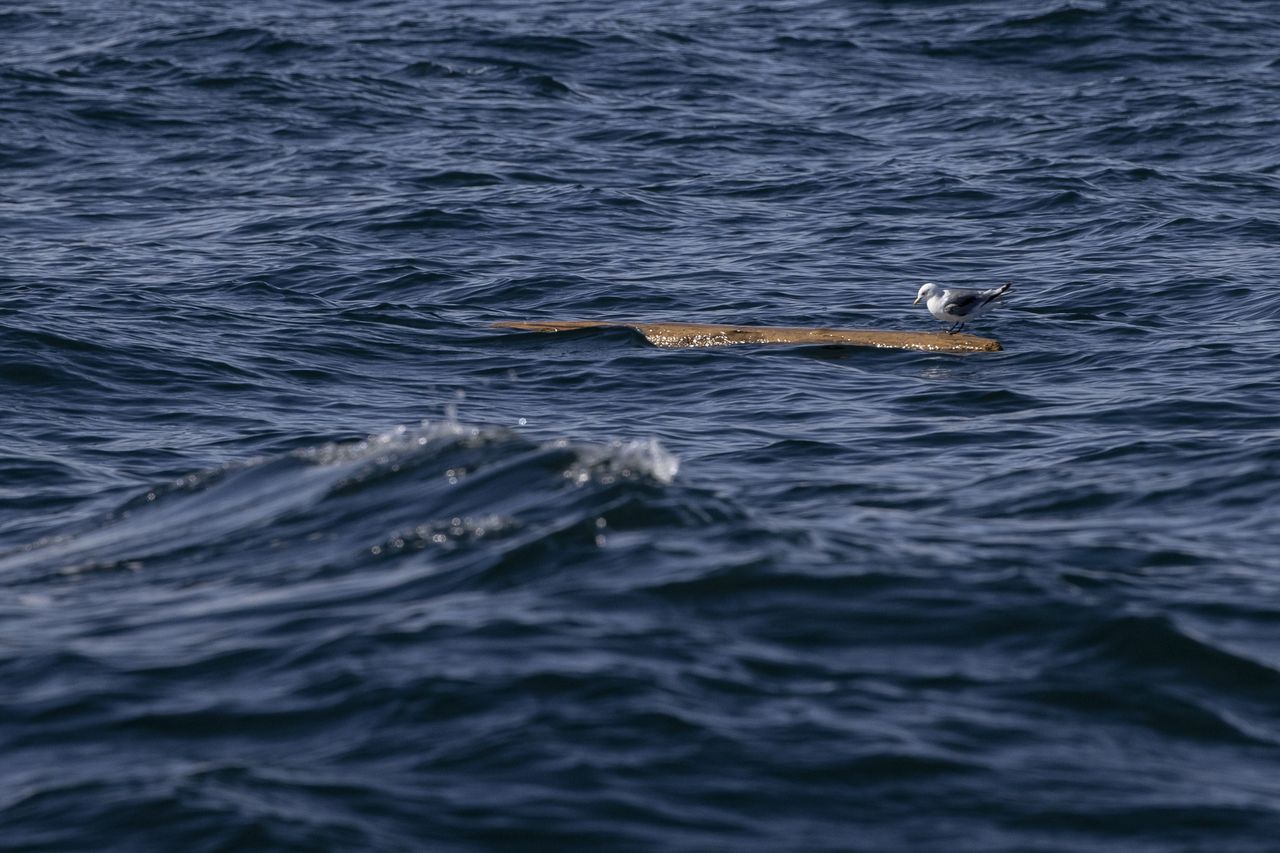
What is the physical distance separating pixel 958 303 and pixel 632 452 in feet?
20.6

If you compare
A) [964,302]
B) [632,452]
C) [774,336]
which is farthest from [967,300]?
[632,452]

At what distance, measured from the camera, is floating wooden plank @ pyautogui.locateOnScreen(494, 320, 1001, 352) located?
1507cm

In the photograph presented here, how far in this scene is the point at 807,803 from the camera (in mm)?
6617

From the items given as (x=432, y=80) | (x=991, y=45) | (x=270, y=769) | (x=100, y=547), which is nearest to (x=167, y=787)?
(x=270, y=769)

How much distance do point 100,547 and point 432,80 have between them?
18.6 metres

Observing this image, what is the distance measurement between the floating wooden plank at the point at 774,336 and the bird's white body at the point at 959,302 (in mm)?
291

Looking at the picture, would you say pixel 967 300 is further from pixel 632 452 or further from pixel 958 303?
pixel 632 452

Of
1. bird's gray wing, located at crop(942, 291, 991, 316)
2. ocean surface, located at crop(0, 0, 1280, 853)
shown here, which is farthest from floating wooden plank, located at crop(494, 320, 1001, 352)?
bird's gray wing, located at crop(942, 291, 991, 316)

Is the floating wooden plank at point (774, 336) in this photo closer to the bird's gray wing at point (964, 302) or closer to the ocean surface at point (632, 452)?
the ocean surface at point (632, 452)

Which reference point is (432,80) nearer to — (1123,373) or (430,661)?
(1123,373)

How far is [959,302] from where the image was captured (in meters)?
15.3

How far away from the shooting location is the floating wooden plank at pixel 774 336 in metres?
15.1

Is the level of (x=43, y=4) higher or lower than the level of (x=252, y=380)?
higher

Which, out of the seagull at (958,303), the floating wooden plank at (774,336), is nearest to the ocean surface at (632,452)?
the floating wooden plank at (774,336)
